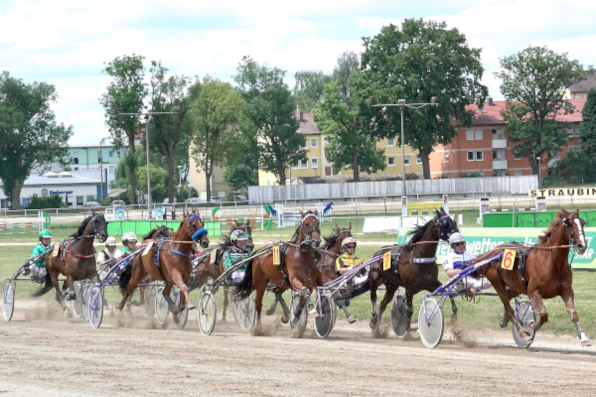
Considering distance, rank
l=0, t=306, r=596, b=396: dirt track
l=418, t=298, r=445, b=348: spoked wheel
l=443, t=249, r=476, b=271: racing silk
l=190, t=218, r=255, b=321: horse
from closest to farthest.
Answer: l=0, t=306, r=596, b=396: dirt track → l=418, t=298, r=445, b=348: spoked wheel → l=443, t=249, r=476, b=271: racing silk → l=190, t=218, r=255, b=321: horse

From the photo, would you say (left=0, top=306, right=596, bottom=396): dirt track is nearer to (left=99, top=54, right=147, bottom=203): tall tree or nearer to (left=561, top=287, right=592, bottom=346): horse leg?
(left=561, top=287, right=592, bottom=346): horse leg

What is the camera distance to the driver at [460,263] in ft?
35.5

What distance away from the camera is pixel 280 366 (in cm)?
892

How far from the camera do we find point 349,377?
815 cm

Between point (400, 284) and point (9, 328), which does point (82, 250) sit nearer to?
point (9, 328)

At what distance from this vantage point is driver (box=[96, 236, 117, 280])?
1518 centimetres

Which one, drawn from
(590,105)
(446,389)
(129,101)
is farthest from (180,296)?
(590,105)

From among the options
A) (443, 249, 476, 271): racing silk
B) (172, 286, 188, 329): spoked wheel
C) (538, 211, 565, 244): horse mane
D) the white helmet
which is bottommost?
(172, 286, 188, 329): spoked wheel

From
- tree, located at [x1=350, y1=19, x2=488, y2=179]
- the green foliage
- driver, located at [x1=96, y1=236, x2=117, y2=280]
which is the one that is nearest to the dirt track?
driver, located at [x1=96, y1=236, x2=117, y2=280]

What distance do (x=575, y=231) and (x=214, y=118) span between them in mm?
62739

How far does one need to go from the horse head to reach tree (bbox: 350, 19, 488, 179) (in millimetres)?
51943

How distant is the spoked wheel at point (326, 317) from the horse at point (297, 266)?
27 centimetres

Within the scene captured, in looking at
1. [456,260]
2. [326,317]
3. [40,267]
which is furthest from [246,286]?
[40,267]

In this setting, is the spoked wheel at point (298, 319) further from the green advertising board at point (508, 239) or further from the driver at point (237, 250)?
the green advertising board at point (508, 239)
